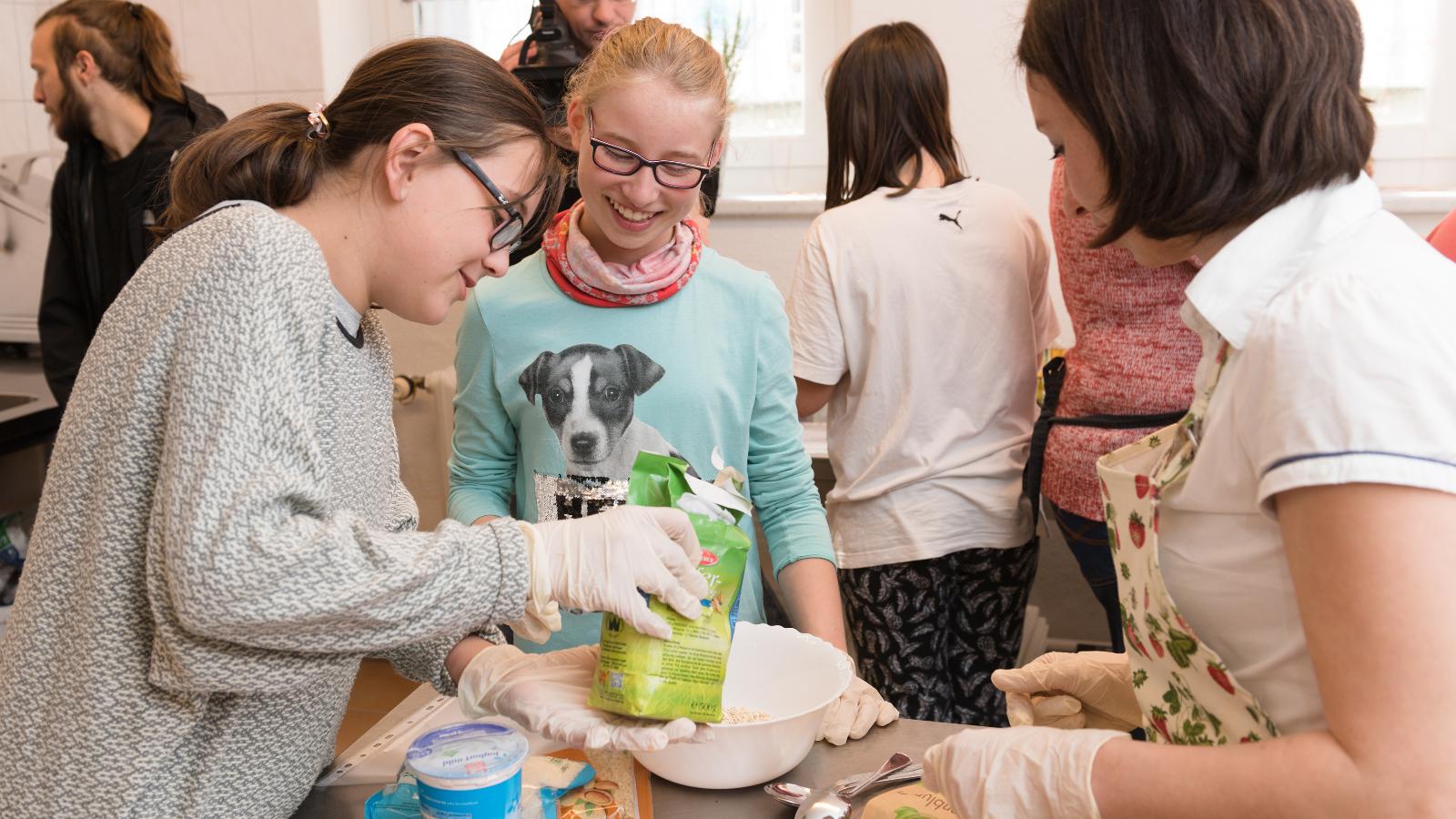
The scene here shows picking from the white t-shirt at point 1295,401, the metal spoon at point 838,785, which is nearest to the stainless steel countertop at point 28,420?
the metal spoon at point 838,785

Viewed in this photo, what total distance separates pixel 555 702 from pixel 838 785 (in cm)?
29

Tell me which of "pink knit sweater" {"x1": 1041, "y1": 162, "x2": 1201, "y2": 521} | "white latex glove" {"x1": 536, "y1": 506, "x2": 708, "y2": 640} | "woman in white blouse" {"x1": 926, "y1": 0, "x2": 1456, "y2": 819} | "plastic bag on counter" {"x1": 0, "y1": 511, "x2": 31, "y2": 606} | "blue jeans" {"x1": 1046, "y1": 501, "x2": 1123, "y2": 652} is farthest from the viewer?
"plastic bag on counter" {"x1": 0, "y1": 511, "x2": 31, "y2": 606}

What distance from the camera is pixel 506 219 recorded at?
113 centimetres

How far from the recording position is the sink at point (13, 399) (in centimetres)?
314

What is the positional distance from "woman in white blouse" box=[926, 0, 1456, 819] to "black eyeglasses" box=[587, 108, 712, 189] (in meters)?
0.58

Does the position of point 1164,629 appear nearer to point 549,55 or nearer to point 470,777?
point 470,777

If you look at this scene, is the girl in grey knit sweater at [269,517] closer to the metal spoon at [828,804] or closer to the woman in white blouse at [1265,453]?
the metal spoon at [828,804]

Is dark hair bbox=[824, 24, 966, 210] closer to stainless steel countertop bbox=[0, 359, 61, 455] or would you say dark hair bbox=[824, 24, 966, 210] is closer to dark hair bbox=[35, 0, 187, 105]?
dark hair bbox=[35, 0, 187, 105]

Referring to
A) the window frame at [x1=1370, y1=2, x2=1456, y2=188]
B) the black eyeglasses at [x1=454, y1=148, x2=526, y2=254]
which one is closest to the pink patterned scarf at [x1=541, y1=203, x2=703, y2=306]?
the black eyeglasses at [x1=454, y1=148, x2=526, y2=254]

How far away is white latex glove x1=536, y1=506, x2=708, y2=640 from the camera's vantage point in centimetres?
99

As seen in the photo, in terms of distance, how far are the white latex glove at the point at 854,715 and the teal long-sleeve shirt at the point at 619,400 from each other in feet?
1.02

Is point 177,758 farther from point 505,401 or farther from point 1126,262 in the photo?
point 1126,262

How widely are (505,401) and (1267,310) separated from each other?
1010 mm

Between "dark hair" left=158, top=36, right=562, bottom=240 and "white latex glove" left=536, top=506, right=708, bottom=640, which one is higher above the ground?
"dark hair" left=158, top=36, right=562, bottom=240
